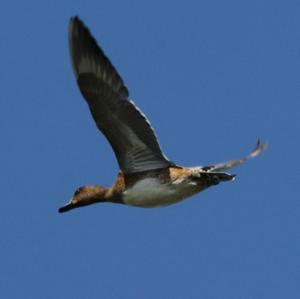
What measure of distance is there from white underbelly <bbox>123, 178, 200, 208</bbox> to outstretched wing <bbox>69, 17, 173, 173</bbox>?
59cm

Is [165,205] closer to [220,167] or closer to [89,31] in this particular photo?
[220,167]

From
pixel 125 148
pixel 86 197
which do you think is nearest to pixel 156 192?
pixel 125 148

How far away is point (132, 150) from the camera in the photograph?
56.3 feet

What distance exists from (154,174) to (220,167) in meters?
1.39

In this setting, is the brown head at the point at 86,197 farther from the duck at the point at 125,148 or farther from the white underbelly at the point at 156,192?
the white underbelly at the point at 156,192

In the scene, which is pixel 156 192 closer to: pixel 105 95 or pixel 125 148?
pixel 125 148

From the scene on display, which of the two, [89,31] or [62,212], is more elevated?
[89,31]

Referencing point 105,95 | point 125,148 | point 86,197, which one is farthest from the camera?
point 86,197

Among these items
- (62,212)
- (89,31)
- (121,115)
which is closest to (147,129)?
(121,115)

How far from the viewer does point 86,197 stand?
18.4 m

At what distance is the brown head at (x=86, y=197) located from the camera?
1803 centimetres

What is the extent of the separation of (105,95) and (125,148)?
1.18m

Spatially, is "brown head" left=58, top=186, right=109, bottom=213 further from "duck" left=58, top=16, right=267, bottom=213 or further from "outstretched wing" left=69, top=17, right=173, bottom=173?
"outstretched wing" left=69, top=17, right=173, bottom=173

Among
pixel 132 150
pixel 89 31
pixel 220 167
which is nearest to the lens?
pixel 89 31
